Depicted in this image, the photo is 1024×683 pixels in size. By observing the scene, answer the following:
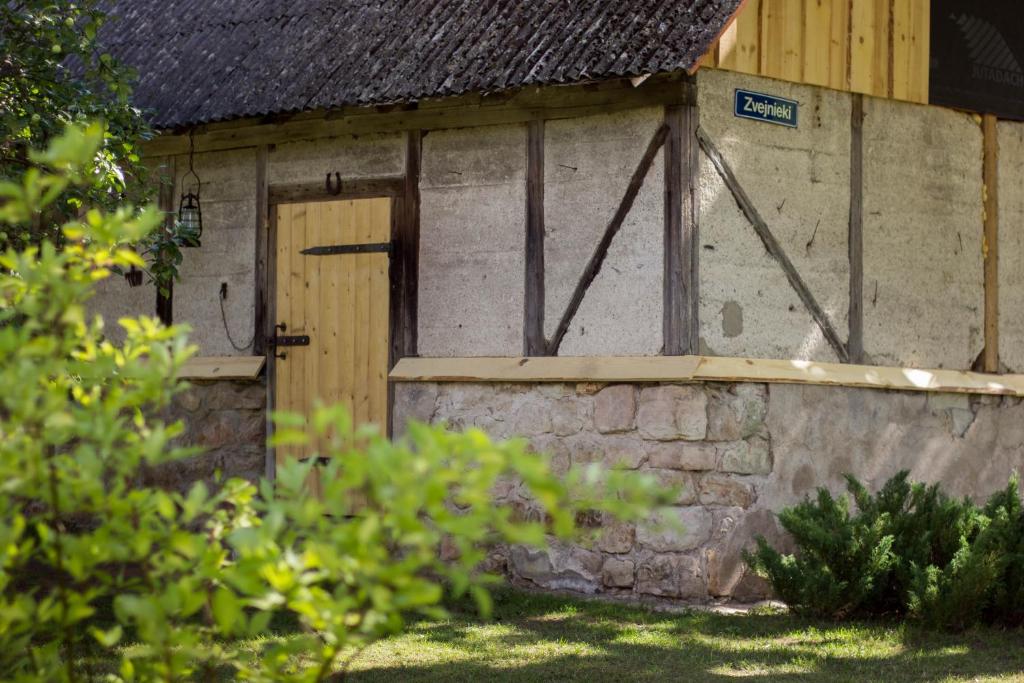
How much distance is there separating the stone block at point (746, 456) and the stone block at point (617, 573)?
82cm

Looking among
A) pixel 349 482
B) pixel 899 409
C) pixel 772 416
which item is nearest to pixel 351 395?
pixel 772 416

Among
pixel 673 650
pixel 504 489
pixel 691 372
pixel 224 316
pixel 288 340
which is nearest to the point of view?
pixel 673 650

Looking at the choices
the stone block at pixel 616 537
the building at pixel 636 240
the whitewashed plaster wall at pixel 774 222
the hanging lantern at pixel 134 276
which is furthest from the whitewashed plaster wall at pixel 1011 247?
the hanging lantern at pixel 134 276

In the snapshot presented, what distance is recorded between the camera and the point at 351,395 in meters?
10.2

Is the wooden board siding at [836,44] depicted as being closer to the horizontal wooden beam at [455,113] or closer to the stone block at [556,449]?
the horizontal wooden beam at [455,113]

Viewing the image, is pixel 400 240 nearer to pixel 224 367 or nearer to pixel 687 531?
pixel 224 367

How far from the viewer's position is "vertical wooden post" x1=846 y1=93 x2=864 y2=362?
9.32 metres

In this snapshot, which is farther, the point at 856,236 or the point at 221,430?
the point at 221,430

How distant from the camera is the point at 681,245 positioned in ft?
28.2

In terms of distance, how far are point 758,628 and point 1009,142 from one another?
4.25m

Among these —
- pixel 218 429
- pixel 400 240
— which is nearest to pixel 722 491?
pixel 400 240

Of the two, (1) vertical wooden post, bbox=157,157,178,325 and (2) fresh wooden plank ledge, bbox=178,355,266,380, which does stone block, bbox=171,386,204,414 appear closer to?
(2) fresh wooden plank ledge, bbox=178,355,266,380

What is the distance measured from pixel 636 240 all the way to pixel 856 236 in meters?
1.52

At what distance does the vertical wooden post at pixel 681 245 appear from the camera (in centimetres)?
858
